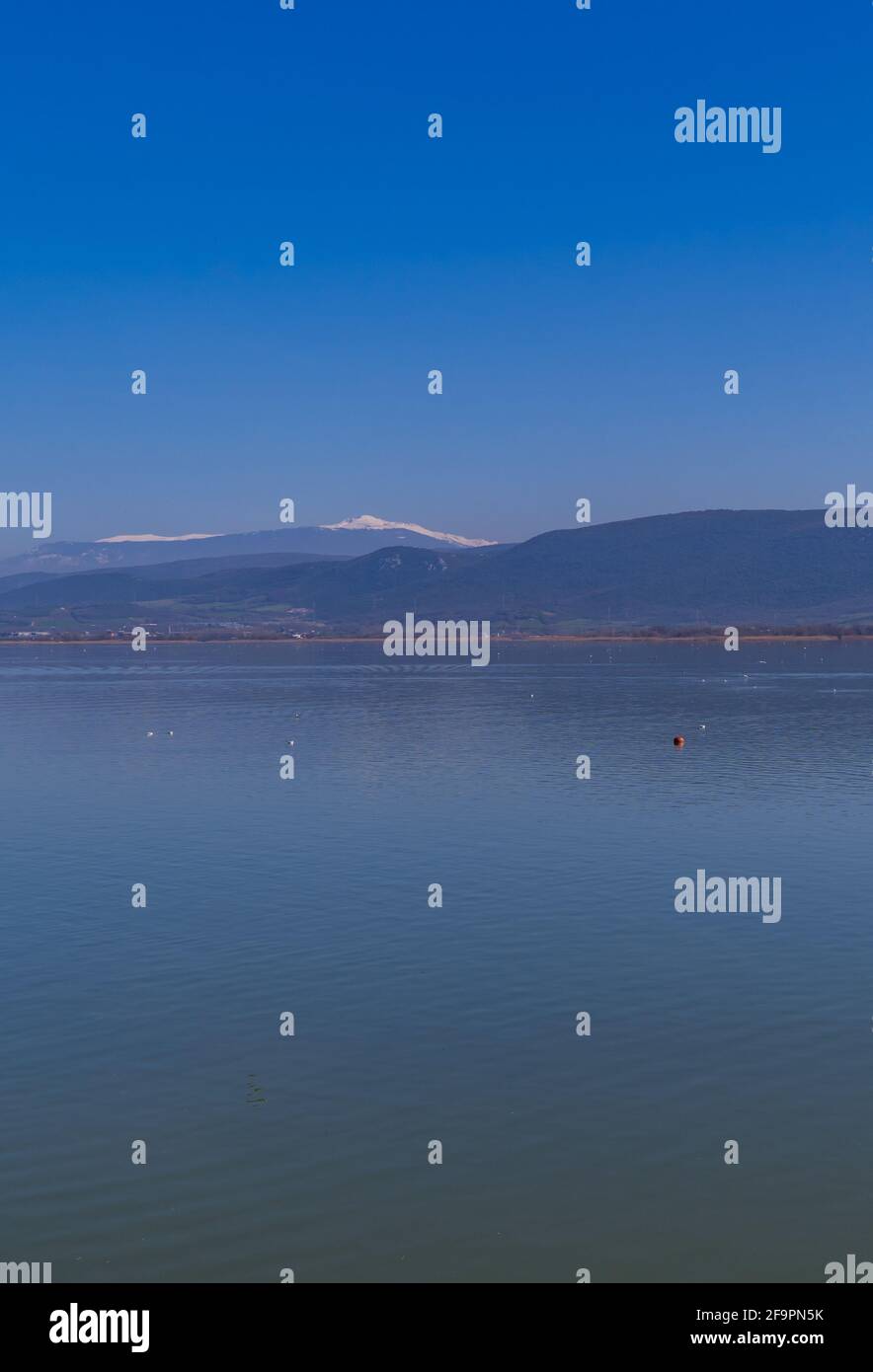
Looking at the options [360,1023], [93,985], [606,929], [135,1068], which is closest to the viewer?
[135,1068]

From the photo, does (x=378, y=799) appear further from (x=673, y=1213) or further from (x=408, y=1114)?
(x=673, y=1213)

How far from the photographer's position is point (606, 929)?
40750 mm

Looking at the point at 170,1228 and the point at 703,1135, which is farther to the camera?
the point at 703,1135

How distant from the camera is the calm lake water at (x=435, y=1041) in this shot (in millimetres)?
21859

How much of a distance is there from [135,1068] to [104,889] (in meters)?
19.1

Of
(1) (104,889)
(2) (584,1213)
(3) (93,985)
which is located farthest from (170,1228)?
(1) (104,889)

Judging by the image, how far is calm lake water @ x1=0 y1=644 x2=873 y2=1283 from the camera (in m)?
21.9

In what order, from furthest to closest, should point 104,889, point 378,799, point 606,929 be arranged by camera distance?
1. point 378,799
2. point 104,889
3. point 606,929

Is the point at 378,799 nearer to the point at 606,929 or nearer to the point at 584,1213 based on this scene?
the point at 606,929

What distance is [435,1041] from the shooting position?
30453 mm
